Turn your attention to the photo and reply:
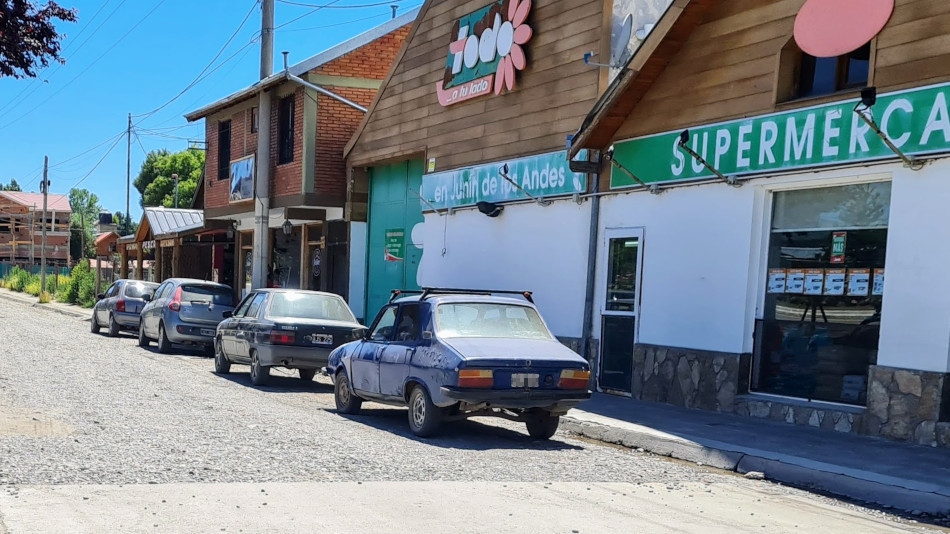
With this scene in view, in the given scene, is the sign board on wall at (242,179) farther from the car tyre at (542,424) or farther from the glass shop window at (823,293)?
the car tyre at (542,424)

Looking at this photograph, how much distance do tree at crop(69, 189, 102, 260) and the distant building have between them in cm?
139

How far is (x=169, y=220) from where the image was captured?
3912cm

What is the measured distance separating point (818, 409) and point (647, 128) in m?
5.06

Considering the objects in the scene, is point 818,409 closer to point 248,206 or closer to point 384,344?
point 384,344

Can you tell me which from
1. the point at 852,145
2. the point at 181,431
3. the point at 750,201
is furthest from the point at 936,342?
the point at 181,431

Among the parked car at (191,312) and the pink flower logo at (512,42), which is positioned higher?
the pink flower logo at (512,42)

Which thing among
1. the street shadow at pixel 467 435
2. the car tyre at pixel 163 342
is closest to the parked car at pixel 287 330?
the street shadow at pixel 467 435

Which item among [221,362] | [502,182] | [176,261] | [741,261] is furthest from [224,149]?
[741,261]

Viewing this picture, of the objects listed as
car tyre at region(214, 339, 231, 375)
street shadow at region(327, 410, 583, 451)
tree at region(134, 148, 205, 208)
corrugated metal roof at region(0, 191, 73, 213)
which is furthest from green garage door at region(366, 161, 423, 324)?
corrugated metal roof at region(0, 191, 73, 213)

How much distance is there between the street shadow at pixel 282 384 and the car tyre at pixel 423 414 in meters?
4.53

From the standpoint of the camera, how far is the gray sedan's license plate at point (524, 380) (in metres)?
9.94

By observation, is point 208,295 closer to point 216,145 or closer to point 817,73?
point 216,145

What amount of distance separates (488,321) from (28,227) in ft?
312

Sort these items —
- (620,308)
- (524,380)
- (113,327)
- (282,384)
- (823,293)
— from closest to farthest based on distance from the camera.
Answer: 1. (524,380)
2. (823,293)
3. (620,308)
4. (282,384)
5. (113,327)
